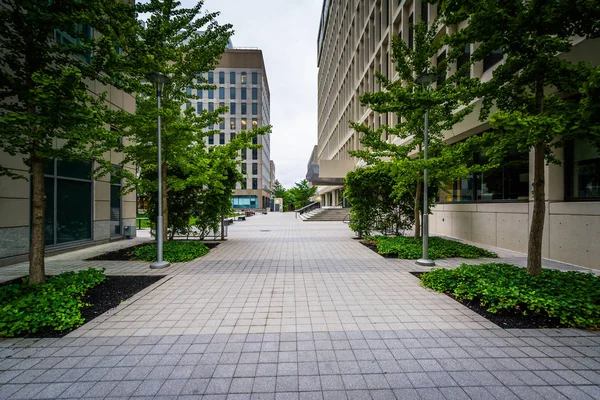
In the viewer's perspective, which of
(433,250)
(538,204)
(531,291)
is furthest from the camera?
(433,250)

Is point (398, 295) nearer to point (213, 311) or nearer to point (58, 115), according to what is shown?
point (213, 311)

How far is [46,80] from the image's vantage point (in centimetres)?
415

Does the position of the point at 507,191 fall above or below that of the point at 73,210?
above

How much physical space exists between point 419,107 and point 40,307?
7.81 meters

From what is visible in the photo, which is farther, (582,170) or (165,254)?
(165,254)

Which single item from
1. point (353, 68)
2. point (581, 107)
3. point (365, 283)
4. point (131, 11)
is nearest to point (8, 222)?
point (131, 11)

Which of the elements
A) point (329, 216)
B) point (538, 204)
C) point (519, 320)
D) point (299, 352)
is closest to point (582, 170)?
point (538, 204)

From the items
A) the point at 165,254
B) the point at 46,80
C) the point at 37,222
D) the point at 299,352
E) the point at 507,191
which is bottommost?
the point at 299,352

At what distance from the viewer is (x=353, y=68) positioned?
102 ft

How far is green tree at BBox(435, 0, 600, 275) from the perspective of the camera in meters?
4.07

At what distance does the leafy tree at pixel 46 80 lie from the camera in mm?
4410

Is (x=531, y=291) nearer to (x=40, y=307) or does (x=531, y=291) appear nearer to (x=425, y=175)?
(x=425, y=175)

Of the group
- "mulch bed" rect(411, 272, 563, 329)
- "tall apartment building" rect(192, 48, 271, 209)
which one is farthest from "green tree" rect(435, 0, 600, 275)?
"tall apartment building" rect(192, 48, 271, 209)

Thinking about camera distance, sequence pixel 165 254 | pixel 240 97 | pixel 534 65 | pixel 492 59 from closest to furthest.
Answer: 1. pixel 534 65
2. pixel 165 254
3. pixel 492 59
4. pixel 240 97
